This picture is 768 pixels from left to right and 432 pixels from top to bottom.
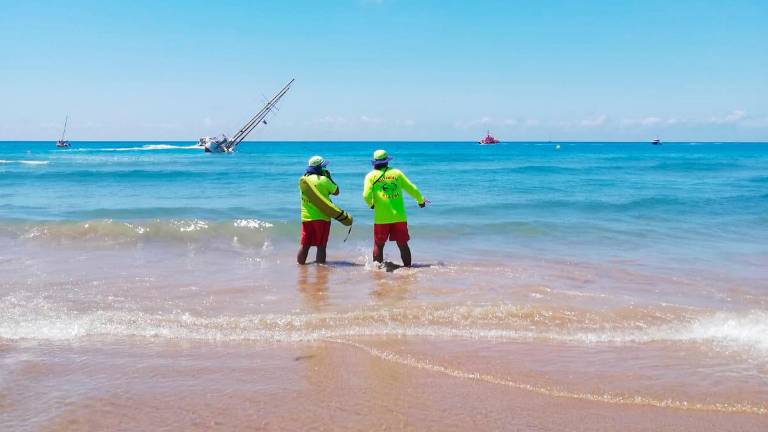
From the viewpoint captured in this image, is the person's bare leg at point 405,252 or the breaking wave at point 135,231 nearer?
the person's bare leg at point 405,252

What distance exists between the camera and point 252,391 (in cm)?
397

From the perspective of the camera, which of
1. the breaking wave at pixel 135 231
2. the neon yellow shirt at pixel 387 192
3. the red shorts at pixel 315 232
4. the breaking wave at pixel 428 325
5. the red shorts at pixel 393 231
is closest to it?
the breaking wave at pixel 428 325

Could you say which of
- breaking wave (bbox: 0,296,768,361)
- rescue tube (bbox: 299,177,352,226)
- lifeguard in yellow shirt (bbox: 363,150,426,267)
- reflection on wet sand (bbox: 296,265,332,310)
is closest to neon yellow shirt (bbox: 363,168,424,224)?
lifeguard in yellow shirt (bbox: 363,150,426,267)

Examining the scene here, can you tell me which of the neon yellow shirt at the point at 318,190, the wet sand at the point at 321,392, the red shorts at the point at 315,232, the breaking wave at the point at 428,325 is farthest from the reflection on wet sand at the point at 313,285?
the wet sand at the point at 321,392

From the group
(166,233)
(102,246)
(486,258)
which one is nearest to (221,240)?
(166,233)

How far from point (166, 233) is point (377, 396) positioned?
916 cm

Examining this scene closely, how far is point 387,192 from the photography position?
347 inches

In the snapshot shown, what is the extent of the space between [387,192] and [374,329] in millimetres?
3625

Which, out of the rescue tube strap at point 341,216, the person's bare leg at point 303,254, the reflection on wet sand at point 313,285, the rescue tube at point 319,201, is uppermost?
the rescue tube at point 319,201

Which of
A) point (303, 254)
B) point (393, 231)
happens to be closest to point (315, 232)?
point (303, 254)

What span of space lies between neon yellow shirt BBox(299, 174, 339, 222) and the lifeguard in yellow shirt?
1.97 ft

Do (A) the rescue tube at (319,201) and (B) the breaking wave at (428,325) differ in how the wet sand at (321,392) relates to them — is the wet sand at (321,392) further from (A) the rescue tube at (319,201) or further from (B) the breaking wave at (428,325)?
(A) the rescue tube at (319,201)

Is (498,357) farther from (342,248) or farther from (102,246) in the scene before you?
(102,246)

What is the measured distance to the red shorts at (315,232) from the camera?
9125 mm
